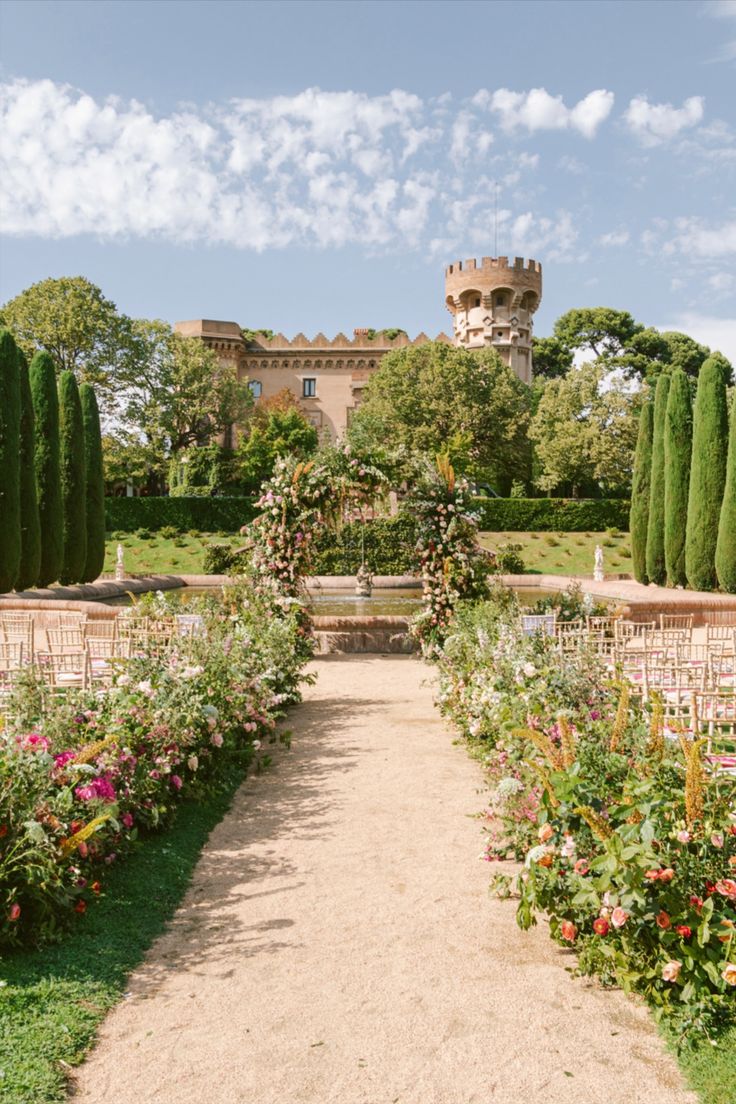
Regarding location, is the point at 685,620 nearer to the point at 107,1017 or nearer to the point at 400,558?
the point at 107,1017

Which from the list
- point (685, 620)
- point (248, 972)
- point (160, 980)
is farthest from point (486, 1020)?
point (685, 620)

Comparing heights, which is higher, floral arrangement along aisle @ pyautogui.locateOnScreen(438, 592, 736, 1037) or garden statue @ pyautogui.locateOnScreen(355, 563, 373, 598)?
garden statue @ pyautogui.locateOnScreen(355, 563, 373, 598)

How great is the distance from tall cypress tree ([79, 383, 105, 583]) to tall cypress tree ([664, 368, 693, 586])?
13028 millimetres

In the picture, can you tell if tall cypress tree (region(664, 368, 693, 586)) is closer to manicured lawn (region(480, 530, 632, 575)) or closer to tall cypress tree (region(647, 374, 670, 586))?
tall cypress tree (region(647, 374, 670, 586))

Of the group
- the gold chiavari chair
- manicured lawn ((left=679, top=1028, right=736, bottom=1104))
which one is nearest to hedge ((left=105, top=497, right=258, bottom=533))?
the gold chiavari chair

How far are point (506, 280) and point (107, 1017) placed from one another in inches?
2103

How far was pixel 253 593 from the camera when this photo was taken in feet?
37.1

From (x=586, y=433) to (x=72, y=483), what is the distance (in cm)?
2316

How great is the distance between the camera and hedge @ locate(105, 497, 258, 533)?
3559 centimetres

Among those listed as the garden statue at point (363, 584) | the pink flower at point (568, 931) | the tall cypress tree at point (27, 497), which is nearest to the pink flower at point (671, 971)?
the pink flower at point (568, 931)

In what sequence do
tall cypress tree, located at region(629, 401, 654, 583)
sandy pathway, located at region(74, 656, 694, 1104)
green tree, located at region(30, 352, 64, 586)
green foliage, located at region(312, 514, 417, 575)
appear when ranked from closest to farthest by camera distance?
sandy pathway, located at region(74, 656, 694, 1104)
green tree, located at region(30, 352, 64, 586)
tall cypress tree, located at region(629, 401, 654, 583)
green foliage, located at region(312, 514, 417, 575)

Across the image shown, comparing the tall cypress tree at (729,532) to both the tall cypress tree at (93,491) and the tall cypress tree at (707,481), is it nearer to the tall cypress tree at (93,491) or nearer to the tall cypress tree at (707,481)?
A: the tall cypress tree at (707,481)

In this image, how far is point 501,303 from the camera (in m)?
53.5

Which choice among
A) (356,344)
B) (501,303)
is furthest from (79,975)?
(356,344)
